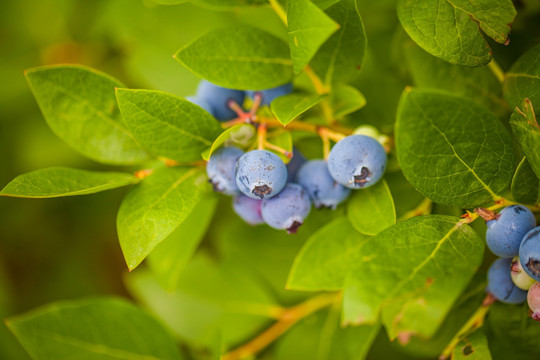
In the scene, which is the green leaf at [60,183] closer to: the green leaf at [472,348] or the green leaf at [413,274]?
the green leaf at [413,274]

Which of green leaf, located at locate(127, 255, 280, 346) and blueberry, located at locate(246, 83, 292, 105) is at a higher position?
blueberry, located at locate(246, 83, 292, 105)

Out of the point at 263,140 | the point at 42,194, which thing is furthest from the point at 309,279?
the point at 42,194

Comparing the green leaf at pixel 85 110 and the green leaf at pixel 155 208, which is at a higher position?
the green leaf at pixel 85 110

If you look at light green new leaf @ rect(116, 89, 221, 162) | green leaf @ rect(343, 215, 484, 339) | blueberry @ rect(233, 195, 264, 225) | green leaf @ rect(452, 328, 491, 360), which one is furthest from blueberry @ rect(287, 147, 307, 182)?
green leaf @ rect(452, 328, 491, 360)

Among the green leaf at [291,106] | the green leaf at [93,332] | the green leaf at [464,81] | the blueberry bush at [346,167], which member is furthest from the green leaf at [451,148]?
the green leaf at [93,332]

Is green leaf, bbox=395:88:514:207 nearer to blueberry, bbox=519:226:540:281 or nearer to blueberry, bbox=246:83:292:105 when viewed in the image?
blueberry, bbox=519:226:540:281

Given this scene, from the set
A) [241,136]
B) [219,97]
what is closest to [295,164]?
[241,136]

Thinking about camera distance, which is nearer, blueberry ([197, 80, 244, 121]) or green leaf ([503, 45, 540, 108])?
green leaf ([503, 45, 540, 108])
